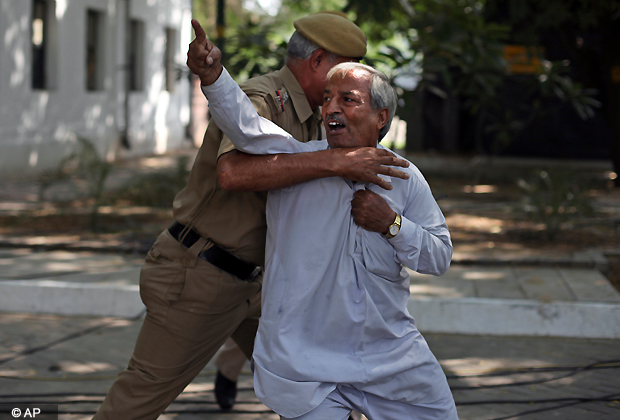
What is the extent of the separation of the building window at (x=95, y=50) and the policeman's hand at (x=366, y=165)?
51.2 feet

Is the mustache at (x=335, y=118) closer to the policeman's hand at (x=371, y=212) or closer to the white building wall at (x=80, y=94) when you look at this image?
the policeman's hand at (x=371, y=212)

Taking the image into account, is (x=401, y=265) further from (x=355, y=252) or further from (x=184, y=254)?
(x=184, y=254)

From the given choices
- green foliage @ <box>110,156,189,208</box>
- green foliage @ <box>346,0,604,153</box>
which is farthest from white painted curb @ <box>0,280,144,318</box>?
green foliage @ <box>110,156,189,208</box>

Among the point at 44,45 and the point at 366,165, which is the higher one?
the point at 366,165

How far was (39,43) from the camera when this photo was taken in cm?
1471

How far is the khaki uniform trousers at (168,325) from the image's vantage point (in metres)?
3.03

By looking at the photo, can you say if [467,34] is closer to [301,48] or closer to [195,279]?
[301,48]

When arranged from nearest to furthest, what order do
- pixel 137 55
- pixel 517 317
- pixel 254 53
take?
1. pixel 517 317
2. pixel 254 53
3. pixel 137 55

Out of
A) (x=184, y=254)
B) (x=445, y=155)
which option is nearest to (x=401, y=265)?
(x=184, y=254)

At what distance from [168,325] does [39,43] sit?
43.1 ft

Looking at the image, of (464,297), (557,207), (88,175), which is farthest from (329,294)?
(88,175)

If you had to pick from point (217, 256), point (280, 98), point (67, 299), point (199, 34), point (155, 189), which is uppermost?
point (199, 34)

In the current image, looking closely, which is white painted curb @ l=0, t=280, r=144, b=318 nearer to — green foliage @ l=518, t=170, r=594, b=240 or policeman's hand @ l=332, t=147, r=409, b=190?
policeman's hand @ l=332, t=147, r=409, b=190

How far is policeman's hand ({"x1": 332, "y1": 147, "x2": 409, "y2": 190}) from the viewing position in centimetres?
243
